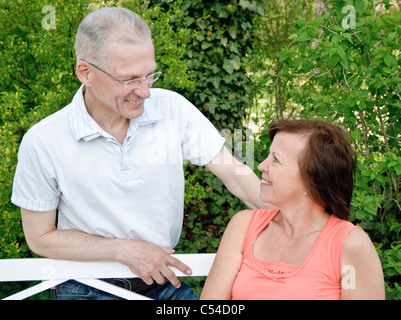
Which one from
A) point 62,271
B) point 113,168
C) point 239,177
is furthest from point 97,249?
point 239,177

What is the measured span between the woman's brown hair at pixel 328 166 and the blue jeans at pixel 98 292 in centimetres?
84

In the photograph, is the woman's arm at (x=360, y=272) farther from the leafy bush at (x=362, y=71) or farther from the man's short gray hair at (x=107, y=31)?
the man's short gray hair at (x=107, y=31)

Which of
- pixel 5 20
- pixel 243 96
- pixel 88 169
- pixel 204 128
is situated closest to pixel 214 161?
pixel 204 128

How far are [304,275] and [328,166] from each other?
0.43 meters

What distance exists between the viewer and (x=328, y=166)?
2.12 m

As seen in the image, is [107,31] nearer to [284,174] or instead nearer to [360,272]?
[284,174]

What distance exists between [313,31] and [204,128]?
75 centimetres

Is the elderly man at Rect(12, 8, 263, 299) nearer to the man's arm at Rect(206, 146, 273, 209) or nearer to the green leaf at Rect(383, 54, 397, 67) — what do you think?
the man's arm at Rect(206, 146, 273, 209)

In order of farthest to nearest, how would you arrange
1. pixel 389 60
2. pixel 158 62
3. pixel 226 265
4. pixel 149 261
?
pixel 158 62 → pixel 389 60 → pixel 149 261 → pixel 226 265

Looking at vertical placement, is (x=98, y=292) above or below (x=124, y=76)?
below

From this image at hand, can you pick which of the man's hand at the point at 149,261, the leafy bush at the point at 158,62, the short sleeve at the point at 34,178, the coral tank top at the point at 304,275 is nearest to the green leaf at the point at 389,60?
the coral tank top at the point at 304,275

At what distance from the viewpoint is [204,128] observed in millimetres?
2623

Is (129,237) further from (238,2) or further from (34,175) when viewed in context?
(238,2)

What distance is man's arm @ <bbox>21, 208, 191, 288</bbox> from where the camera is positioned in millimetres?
2363
